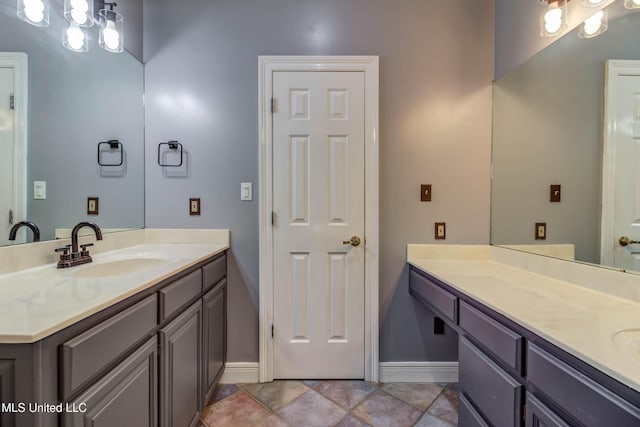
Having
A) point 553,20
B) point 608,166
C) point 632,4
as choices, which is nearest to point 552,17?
point 553,20

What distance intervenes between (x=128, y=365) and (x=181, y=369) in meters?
0.40

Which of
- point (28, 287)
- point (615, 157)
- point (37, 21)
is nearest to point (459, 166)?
point (615, 157)

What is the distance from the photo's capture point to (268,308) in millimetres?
1855

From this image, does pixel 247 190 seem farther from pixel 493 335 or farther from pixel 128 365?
pixel 493 335

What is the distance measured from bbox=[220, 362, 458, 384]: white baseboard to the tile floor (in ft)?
0.12

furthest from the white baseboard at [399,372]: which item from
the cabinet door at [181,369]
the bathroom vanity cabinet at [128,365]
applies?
the cabinet door at [181,369]

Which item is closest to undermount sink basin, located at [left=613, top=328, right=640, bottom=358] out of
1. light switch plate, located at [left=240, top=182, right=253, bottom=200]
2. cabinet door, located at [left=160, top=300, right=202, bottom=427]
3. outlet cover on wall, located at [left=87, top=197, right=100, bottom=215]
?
cabinet door, located at [left=160, top=300, right=202, bottom=427]

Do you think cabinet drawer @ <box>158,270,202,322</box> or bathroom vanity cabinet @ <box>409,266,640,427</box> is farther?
cabinet drawer @ <box>158,270,202,322</box>

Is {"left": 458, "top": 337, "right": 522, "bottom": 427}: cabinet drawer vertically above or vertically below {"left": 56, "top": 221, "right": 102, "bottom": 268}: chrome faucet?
below

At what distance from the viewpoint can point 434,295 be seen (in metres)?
1.52

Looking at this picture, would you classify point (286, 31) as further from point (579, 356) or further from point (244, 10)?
point (579, 356)

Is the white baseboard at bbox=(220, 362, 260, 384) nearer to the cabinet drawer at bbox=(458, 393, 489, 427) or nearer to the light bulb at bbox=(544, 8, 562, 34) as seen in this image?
the cabinet drawer at bbox=(458, 393, 489, 427)

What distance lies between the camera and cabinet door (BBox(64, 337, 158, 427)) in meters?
0.72

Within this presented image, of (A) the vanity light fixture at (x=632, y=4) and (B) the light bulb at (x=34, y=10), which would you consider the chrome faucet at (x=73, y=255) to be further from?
(A) the vanity light fixture at (x=632, y=4)
